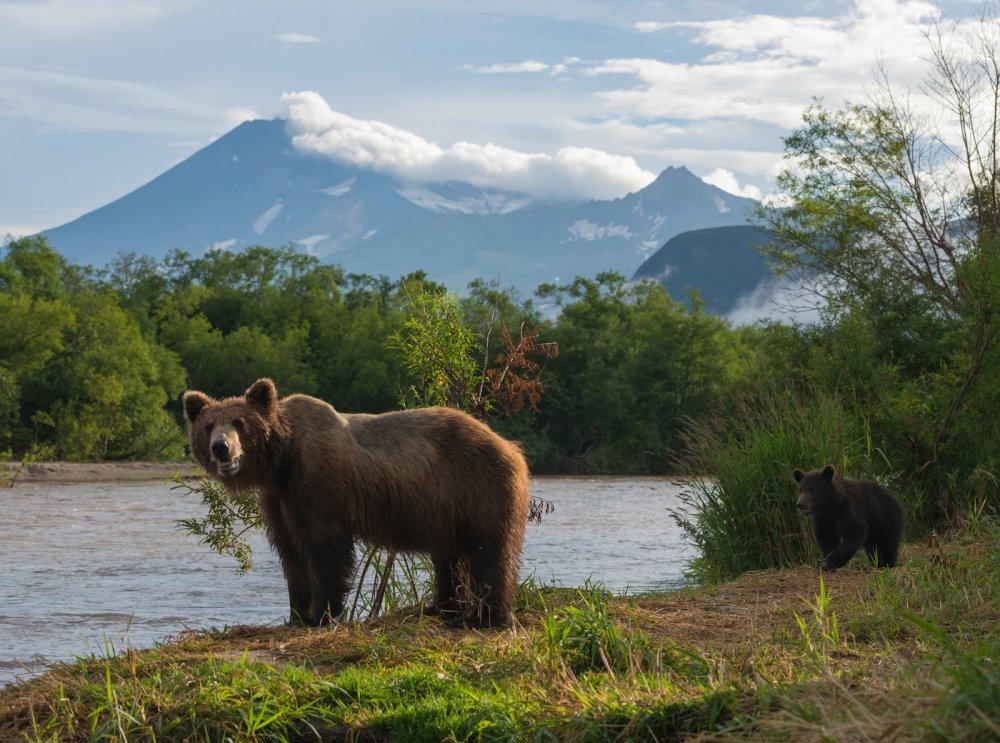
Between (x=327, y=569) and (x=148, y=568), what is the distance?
16254 mm

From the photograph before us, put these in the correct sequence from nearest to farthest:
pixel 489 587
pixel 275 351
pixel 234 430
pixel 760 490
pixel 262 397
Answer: pixel 234 430 → pixel 262 397 → pixel 489 587 → pixel 760 490 → pixel 275 351

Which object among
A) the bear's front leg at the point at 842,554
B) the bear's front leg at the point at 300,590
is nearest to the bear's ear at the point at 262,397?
the bear's front leg at the point at 300,590

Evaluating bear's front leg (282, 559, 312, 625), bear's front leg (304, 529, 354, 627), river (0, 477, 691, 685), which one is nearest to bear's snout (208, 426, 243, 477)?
bear's front leg (304, 529, 354, 627)

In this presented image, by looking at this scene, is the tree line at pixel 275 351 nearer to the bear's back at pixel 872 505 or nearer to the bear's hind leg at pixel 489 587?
the bear's back at pixel 872 505

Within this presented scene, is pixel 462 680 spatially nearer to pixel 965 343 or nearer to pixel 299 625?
pixel 299 625

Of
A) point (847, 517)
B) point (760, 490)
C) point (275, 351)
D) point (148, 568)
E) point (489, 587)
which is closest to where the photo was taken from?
point (489, 587)

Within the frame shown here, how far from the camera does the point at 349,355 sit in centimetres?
7219

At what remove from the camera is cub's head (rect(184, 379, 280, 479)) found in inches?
270

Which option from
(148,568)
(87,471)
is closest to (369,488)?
(148,568)

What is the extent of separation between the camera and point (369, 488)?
23.5ft

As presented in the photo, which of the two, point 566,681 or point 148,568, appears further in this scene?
point 148,568

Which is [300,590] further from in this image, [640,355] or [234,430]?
[640,355]

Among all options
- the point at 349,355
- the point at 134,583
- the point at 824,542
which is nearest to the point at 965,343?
the point at 824,542

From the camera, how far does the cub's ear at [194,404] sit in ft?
23.6
